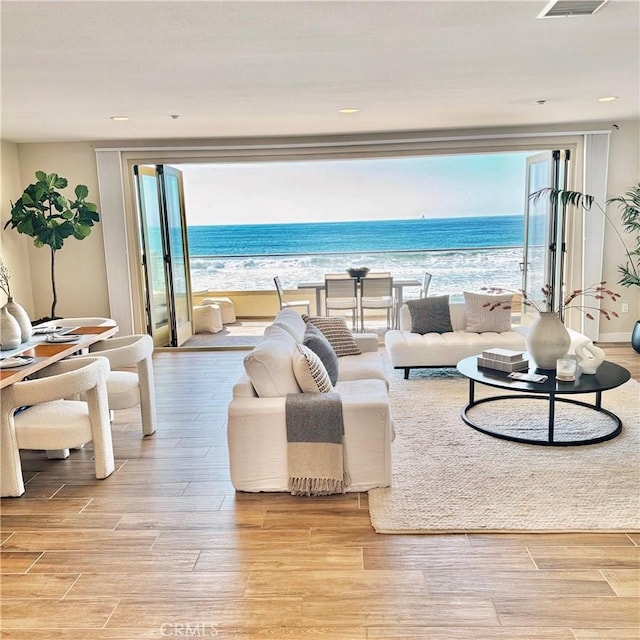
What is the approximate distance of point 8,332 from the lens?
3.68 metres

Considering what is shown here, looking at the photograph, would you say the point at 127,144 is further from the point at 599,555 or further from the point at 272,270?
the point at 272,270

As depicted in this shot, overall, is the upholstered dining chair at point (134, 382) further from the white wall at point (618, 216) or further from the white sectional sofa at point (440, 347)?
the white wall at point (618, 216)

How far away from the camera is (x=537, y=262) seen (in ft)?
22.9

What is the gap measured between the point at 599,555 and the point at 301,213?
14770 millimetres

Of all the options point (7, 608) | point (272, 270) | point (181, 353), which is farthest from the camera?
point (272, 270)

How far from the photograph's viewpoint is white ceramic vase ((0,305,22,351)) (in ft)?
12.0

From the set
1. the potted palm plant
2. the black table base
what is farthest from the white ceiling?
the black table base

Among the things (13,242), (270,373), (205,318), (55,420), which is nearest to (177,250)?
(205,318)

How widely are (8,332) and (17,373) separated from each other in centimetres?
71

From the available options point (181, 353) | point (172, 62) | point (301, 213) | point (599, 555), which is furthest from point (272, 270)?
point (599, 555)

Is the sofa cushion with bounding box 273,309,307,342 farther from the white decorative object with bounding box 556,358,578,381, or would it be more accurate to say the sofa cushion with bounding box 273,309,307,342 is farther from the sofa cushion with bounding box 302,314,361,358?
the white decorative object with bounding box 556,358,578,381

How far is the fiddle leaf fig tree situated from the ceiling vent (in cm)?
477

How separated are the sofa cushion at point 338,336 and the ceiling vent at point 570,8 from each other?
261cm

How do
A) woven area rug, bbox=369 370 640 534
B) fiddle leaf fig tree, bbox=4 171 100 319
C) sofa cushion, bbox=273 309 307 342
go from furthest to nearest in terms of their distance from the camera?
1. fiddle leaf fig tree, bbox=4 171 100 319
2. sofa cushion, bbox=273 309 307 342
3. woven area rug, bbox=369 370 640 534
